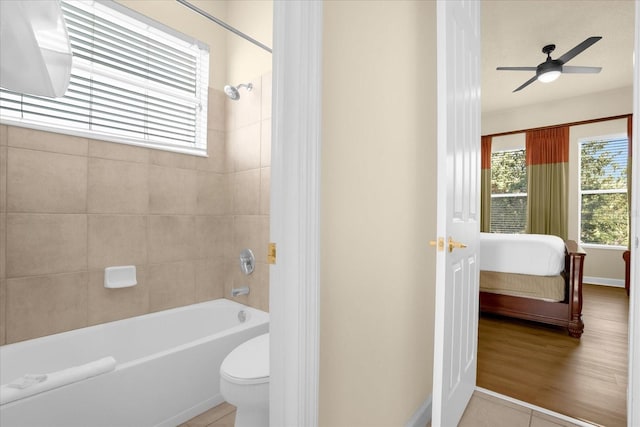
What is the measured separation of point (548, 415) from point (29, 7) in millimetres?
2801

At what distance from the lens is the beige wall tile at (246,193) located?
2443 mm

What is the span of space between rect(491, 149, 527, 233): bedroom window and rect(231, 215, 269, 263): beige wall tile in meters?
5.04

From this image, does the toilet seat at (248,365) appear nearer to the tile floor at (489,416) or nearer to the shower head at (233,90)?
the tile floor at (489,416)

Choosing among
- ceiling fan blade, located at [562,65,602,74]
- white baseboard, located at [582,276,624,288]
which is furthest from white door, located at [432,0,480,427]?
white baseboard, located at [582,276,624,288]

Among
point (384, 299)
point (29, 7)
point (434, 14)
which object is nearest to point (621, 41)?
point (434, 14)

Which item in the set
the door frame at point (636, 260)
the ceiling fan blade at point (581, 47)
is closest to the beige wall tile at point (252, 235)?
the door frame at point (636, 260)

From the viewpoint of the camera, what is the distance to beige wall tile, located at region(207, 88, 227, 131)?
2.62m

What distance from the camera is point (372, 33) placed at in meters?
1.22

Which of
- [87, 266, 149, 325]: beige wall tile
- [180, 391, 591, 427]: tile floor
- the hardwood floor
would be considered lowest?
[180, 391, 591, 427]: tile floor

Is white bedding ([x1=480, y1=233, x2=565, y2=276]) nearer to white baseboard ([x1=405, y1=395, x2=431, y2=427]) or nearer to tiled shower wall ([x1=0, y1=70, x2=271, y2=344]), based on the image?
white baseboard ([x1=405, y1=395, x2=431, y2=427])

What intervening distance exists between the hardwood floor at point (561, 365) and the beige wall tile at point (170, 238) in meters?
2.24

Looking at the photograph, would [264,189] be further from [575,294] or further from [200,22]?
[575,294]

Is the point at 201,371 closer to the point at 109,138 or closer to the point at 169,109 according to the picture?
the point at 109,138

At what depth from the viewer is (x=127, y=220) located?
2.19 metres
